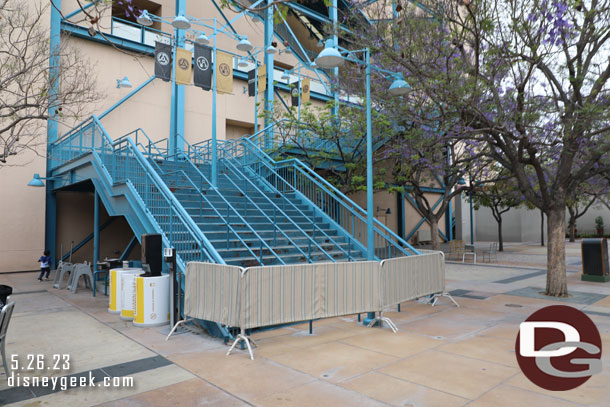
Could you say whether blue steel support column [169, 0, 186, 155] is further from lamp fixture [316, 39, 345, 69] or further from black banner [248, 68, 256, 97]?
lamp fixture [316, 39, 345, 69]

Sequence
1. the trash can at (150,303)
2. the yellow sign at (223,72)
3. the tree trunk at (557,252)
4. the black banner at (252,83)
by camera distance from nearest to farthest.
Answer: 1. the trash can at (150,303)
2. the tree trunk at (557,252)
3. the yellow sign at (223,72)
4. the black banner at (252,83)

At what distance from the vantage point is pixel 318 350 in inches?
258

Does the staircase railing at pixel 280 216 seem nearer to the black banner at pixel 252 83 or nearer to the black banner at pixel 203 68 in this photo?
the black banner at pixel 203 68

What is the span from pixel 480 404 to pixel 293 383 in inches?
84.1

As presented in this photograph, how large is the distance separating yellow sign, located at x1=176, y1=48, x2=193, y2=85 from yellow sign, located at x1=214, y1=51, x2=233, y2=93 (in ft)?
4.67

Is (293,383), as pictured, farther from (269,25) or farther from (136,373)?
(269,25)

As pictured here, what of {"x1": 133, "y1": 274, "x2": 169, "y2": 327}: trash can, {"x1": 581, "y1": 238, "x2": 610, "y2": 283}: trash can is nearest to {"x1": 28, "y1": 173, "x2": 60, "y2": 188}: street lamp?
{"x1": 133, "y1": 274, "x2": 169, "y2": 327}: trash can

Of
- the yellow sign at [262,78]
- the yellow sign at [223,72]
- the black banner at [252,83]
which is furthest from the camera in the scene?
the black banner at [252,83]

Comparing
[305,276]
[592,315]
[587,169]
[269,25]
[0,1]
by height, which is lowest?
[592,315]

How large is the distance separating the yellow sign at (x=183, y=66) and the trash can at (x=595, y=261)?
15343 millimetres

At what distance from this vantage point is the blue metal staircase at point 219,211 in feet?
30.8

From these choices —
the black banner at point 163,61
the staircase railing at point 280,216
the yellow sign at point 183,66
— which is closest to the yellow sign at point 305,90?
the black banner at point 163,61

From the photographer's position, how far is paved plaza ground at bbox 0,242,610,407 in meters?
4.70

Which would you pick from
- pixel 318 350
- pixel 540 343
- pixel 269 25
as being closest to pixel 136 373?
pixel 318 350
